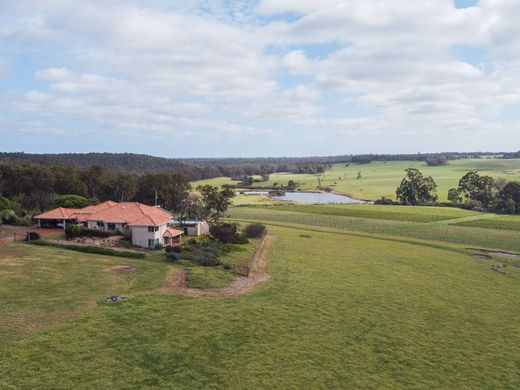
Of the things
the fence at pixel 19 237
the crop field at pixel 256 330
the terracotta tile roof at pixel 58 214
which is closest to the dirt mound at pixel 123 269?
the crop field at pixel 256 330

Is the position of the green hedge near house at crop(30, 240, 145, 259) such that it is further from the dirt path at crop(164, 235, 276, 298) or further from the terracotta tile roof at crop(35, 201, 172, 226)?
the dirt path at crop(164, 235, 276, 298)

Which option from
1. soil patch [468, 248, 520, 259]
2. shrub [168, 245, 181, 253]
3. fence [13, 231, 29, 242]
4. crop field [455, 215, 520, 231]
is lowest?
soil patch [468, 248, 520, 259]

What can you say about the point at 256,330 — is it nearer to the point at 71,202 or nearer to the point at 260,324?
the point at 260,324

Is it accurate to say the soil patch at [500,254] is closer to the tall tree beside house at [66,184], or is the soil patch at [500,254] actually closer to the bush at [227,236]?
the bush at [227,236]

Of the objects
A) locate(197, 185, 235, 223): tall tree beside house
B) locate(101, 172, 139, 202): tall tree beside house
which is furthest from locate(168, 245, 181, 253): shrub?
locate(101, 172, 139, 202): tall tree beside house

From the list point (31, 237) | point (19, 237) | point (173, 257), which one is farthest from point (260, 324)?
point (19, 237)

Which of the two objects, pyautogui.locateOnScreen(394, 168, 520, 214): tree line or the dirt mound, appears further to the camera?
pyautogui.locateOnScreen(394, 168, 520, 214): tree line

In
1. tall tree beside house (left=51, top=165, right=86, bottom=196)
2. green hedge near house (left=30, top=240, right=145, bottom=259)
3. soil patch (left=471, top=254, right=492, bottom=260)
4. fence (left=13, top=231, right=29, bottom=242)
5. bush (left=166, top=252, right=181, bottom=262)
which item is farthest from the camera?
tall tree beside house (left=51, top=165, right=86, bottom=196)
